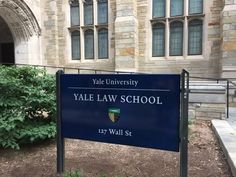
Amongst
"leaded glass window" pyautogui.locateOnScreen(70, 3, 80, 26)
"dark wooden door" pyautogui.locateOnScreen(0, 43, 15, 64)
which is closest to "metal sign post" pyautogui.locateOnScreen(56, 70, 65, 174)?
"leaded glass window" pyautogui.locateOnScreen(70, 3, 80, 26)

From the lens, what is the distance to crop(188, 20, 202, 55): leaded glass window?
8984 mm

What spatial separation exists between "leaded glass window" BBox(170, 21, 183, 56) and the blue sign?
7071 millimetres

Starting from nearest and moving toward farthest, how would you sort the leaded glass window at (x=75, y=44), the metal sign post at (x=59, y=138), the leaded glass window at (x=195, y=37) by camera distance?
the metal sign post at (x=59, y=138) < the leaded glass window at (x=195, y=37) < the leaded glass window at (x=75, y=44)

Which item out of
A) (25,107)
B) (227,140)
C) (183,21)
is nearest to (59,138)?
(25,107)

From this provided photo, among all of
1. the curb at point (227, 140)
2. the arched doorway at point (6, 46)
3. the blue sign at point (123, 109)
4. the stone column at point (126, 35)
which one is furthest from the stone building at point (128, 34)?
the blue sign at point (123, 109)

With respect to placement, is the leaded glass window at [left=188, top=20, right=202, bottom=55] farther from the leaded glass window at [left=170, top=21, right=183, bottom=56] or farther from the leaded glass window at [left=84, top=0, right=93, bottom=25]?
the leaded glass window at [left=84, top=0, right=93, bottom=25]

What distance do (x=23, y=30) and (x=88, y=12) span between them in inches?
103

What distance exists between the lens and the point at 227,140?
3.62 meters

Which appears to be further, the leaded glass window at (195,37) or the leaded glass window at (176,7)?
the leaded glass window at (176,7)

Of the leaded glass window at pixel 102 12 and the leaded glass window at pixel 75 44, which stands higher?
the leaded glass window at pixel 102 12

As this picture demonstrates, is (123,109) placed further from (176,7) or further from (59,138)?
(176,7)

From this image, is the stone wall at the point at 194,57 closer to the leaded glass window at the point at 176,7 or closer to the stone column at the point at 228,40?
the stone column at the point at 228,40

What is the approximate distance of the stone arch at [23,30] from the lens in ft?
31.5

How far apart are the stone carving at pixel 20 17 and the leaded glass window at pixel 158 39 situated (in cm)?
465
